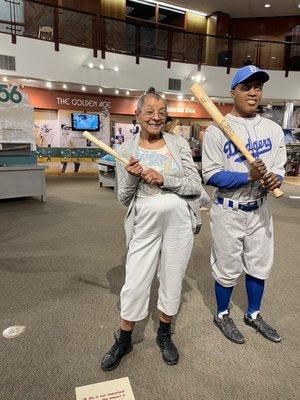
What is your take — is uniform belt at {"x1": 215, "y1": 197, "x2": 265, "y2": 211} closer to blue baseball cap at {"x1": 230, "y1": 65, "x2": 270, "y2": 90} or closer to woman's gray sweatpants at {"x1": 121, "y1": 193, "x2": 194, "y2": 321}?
woman's gray sweatpants at {"x1": 121, "y1": 193, "x2": 194, "y2": 321}

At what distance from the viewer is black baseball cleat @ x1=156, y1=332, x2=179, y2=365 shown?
5.83 ft

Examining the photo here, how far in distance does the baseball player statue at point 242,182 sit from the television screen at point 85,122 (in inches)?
392

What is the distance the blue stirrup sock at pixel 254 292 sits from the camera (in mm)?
2012

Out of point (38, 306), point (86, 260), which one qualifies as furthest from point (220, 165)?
point (86, 260)

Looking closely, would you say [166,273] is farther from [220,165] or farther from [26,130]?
[26,130]

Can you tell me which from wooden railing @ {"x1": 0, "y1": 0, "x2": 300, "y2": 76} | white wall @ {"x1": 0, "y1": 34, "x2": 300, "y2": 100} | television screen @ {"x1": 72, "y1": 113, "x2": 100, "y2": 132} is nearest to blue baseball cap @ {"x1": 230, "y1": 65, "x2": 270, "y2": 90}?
white wall @ {"x1": 0, "y1": 34, "x2": 300, "y2": 100}

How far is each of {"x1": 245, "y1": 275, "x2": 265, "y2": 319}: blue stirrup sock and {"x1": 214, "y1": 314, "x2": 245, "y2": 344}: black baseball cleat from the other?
0.17 metres

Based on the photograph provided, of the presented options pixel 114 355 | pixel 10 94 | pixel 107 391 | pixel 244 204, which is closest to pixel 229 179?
pixel 244 204

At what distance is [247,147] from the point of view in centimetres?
181

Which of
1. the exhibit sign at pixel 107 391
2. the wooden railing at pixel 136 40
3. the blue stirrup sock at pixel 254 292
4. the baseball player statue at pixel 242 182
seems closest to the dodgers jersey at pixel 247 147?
the baseball player statue at pixel 242 182

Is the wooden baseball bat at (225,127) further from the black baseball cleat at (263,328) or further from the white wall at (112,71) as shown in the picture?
the white wall at (112,71)

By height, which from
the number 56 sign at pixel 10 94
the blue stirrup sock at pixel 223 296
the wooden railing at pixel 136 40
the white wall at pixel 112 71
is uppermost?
the wooden railing at pixel 136 40

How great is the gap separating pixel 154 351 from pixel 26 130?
5.61 m

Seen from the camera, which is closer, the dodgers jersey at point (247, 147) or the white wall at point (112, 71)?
the dodgers jersey at point (247, 147)
